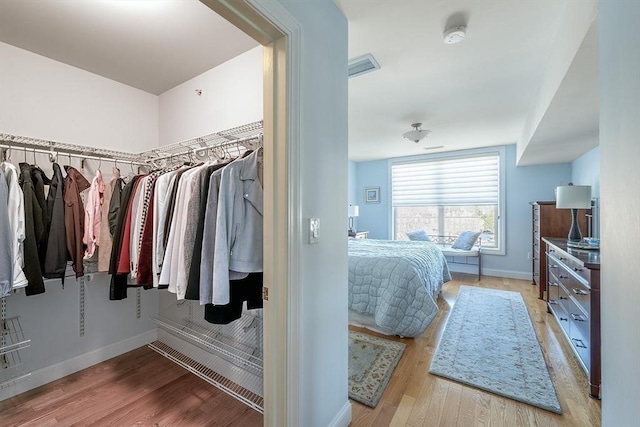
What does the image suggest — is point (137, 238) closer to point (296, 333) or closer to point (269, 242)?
point (269, 242)

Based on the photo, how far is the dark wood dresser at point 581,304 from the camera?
5.80 ft

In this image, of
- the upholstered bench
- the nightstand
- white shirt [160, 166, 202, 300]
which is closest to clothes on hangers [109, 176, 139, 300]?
white shirt [160, 166, 202, 300]

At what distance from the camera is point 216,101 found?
2068 millimetres

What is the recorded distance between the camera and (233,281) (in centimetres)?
136

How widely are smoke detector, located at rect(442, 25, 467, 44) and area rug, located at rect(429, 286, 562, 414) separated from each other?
93.6 inches

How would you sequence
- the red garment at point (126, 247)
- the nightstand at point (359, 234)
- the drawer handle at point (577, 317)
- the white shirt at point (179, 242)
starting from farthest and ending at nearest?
the nightstand at point (359, 234)
the drawer handle at point (577, 317)
the red garment at point (126, 247)
the white shirt at point (179, 242)

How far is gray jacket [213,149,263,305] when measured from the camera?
1.22 meters

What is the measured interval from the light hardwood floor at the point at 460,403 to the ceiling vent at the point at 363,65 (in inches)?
96.3

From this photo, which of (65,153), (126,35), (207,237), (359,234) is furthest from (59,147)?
(359,234)

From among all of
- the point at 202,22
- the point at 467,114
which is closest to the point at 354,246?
the point at 467,114

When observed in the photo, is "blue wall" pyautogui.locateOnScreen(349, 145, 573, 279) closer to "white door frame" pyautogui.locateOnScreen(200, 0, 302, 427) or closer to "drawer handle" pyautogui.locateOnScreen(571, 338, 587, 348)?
"drawer handle" pyautogui.locateOnScreen(571, 338, 587, 348)

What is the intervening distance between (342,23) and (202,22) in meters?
0.84

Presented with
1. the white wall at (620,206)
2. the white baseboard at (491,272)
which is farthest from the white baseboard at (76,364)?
the white baseboard at (491,272)

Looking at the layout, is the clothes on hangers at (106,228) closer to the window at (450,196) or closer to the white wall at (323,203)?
the white wall at (323,203)
